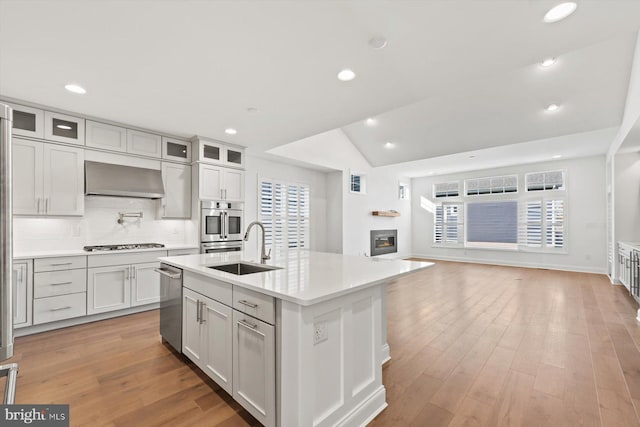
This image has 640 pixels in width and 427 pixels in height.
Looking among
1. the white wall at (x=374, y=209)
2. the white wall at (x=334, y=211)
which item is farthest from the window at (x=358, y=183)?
the white wall at (x=334, y=211)

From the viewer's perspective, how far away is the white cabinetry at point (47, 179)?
10.7 feet

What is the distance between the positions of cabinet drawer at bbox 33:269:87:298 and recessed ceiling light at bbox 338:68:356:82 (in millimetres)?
3653

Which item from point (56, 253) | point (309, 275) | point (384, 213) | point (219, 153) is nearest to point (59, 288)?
point (56, 253)

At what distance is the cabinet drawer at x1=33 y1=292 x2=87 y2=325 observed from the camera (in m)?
3.17

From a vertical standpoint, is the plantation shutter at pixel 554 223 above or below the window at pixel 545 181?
below

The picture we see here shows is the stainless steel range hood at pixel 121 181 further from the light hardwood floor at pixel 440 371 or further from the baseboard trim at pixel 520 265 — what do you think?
the baseboard trim at pixel 520 265

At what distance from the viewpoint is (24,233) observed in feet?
11.4

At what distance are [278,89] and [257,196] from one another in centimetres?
320

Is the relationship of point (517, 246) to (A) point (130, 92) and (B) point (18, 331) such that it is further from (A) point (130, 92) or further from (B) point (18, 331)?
(B) point (18, 331)

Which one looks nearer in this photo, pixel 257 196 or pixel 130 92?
pixel 130 92

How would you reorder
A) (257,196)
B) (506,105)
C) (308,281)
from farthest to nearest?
(257,196), (506,105), (308,281)

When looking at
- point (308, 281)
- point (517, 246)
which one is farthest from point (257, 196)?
point (517, 246)

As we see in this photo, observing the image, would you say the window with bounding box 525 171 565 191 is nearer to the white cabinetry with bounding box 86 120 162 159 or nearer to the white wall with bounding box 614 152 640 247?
the white wall with bounding box 614 152 640 247

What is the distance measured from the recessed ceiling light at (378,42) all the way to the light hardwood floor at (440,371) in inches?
101
